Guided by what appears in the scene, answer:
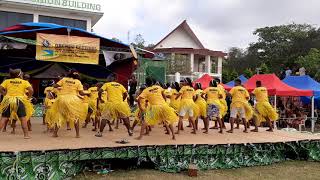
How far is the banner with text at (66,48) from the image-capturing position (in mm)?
10734

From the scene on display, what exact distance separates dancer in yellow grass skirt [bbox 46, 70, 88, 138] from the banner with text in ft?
7.47

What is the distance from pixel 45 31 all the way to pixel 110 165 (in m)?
4.84

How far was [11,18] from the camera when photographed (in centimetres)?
2255

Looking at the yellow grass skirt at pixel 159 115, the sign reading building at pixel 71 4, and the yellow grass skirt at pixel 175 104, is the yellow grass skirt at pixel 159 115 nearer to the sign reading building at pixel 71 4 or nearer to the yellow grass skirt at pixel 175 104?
the yellow grass skirt at pixel 175 104

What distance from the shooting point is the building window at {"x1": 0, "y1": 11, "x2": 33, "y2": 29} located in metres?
22.3

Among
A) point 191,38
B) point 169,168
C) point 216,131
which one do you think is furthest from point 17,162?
point 191,38

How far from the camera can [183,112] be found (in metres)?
10.3

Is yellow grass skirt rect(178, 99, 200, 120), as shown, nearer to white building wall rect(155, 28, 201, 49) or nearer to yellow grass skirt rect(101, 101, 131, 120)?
yellow grass skirt rect(101, 101, 131, 120)

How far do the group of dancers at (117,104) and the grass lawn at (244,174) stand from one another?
1.26 metres

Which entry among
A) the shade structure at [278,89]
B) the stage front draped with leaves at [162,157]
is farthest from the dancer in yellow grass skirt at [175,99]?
the shade structure at [278,89]

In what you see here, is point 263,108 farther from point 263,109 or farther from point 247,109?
point 247,109

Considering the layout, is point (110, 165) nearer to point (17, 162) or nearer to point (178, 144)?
point (178, 144)

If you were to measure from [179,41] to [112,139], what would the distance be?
3291 cm

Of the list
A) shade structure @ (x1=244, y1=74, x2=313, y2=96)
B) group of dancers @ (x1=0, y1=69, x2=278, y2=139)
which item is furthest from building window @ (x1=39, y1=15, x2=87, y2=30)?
group of dancers @ (x1=0, y1=69, x2=278, y2=139)
